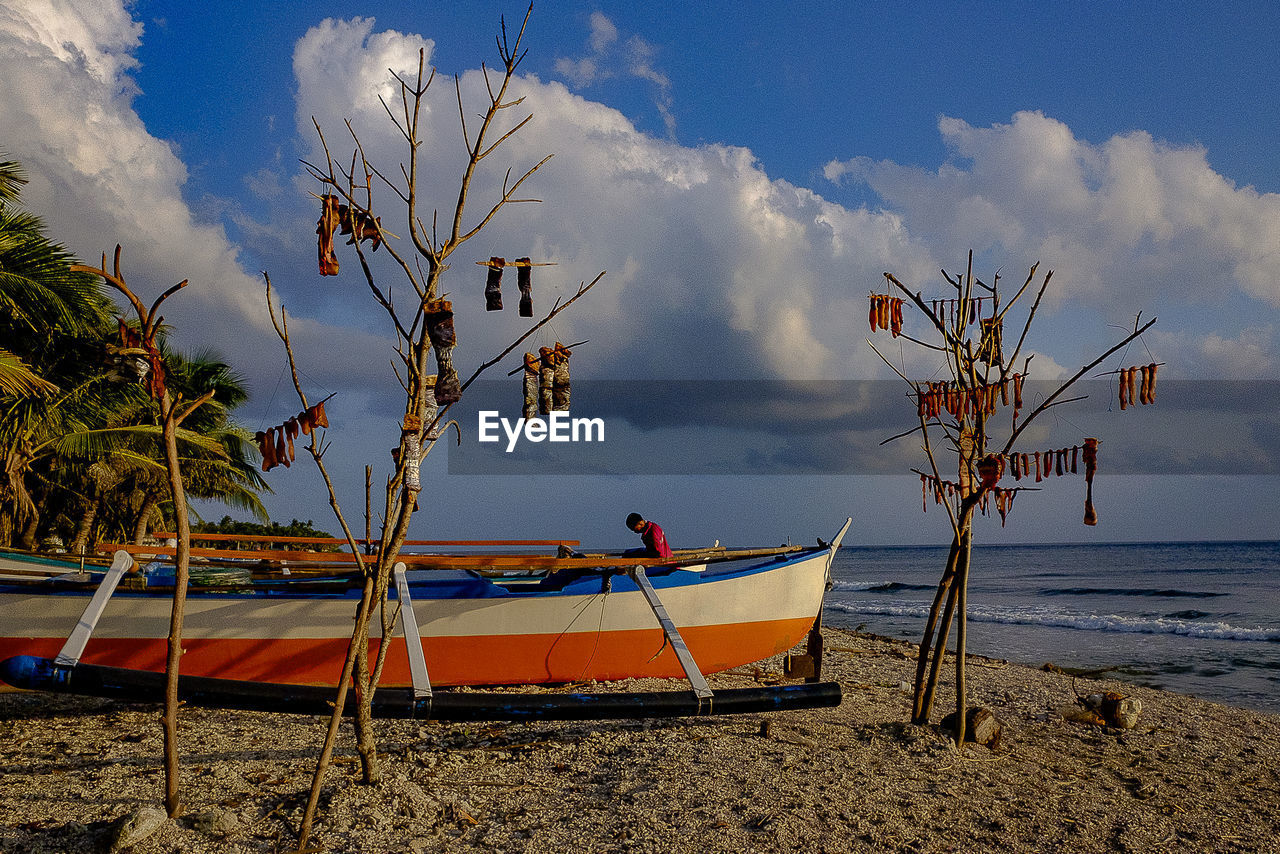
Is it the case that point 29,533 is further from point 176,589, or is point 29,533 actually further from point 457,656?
point 176,589

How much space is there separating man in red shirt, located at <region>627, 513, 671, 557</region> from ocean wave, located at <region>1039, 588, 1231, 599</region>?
28.0 metres

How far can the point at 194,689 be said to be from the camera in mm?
3803

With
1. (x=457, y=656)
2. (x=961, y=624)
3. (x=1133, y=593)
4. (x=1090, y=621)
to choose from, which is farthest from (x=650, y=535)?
(x=1133, y=593)

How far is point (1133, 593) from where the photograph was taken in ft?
97.9

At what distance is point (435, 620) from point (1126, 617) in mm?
21730

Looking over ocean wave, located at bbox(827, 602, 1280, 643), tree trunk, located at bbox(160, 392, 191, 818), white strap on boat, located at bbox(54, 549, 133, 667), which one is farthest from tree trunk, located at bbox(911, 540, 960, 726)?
ocean wave, located at bbox(827, 602, 1280, 643)

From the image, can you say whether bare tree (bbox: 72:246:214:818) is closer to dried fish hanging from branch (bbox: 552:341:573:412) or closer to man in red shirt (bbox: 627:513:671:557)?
dried fish hanging from branch (bbox: 552:341:573:412)

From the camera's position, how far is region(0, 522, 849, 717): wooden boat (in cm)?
620

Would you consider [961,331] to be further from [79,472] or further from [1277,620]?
[1277,620]

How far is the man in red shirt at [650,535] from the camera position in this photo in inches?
311

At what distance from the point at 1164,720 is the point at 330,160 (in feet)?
27.9

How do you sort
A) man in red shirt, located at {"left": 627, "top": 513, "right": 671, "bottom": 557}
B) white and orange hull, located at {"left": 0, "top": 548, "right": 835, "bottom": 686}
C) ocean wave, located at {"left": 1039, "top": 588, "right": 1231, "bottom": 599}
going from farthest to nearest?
ocean wave, located at {"left": 1039, "top": 588, "right": 1231, "bottom": 599}, man in red shirt, located at {"left": 627, "top": 513, "right": 671, "bottom": 557}, white and orange hull, located at {"left": 0, "top": 548, "right": 835, "bottom": 686}

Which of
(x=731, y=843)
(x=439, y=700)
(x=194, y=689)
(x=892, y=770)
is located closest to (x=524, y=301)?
(x=439, y=700)

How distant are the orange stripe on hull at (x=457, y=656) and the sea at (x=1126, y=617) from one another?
8.17 meters
